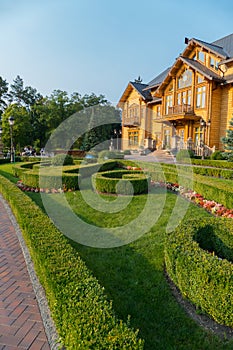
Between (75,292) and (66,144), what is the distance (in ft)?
120

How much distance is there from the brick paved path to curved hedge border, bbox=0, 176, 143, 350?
0.25 meters

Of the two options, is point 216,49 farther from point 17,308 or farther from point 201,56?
point 17,308

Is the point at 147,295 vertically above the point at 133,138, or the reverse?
the point at 133,138

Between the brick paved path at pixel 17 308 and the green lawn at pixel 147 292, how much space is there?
2.88 feet

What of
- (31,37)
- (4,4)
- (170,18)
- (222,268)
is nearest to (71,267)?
(222,268)

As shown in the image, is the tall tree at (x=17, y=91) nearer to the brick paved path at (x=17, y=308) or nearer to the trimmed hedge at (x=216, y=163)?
the trimmed hedge at (x=216, y=163)

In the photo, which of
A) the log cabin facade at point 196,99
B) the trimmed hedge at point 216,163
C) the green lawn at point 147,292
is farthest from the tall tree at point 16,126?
the green lawn at point 147,292

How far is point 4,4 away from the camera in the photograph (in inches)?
213

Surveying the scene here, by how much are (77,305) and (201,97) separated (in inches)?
831

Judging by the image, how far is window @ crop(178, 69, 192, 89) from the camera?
21.8 m

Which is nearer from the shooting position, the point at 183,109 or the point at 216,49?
the point at 216,49

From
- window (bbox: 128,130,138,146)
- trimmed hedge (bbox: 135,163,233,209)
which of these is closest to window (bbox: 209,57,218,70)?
window (bbox: 128,130,138,146)

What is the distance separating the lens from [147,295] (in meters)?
3.22

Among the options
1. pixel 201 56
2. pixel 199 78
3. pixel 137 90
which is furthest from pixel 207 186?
pixel 137 90
